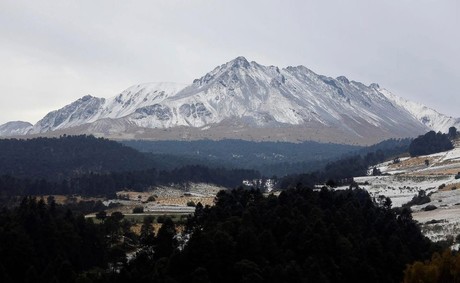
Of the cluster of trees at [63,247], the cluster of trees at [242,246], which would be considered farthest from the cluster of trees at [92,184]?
the cluster of trees at [242,246]

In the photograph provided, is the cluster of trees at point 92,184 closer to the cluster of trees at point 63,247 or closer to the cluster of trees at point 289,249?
the cluster of trees at point 63,247

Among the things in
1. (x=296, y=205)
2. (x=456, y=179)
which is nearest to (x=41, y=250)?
(x=296, y=205)

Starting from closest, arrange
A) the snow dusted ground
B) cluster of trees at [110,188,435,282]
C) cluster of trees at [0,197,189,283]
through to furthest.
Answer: cluster of trees at [110,188,435,282] → cluster of trees at [0,197,189,283] → the snow dusted ground

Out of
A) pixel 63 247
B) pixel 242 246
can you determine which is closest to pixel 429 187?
pixel 63 247

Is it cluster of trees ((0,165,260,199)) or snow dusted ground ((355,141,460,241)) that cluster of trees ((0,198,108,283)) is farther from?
cluster of trees ((0,165,260,199))

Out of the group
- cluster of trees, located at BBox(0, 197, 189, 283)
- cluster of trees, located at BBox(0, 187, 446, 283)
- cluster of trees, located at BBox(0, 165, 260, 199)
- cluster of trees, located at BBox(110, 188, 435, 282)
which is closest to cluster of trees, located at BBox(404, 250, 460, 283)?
cluster of trees, located at BBox(0, 187, 446, 283)

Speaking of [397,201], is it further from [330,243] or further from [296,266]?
[296,266]
